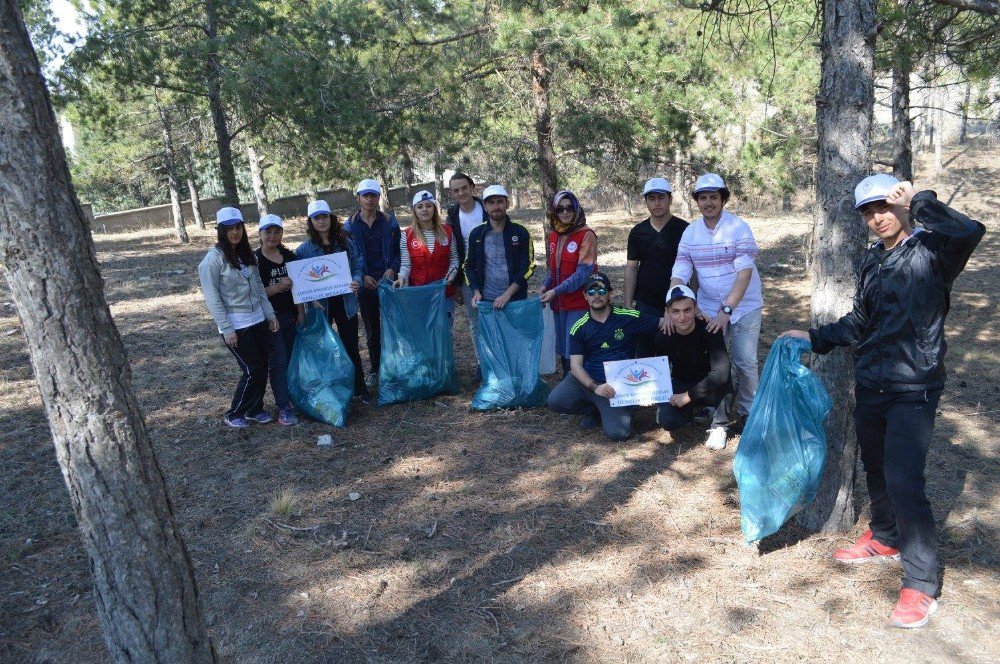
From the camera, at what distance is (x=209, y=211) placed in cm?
2698

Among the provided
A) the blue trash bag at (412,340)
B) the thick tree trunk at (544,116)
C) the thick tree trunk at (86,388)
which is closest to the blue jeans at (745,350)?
the blue trash bag at (412,340)

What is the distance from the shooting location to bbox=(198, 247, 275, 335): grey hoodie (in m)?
4.61

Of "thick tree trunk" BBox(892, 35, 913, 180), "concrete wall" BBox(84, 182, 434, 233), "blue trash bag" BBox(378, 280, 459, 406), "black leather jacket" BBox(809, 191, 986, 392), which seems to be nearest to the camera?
"black leather jacket" BBox(809, 191, 986, 392)

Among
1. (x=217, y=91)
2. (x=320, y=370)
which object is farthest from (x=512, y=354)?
(x=217, y=91)

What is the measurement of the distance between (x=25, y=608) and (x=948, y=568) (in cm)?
425

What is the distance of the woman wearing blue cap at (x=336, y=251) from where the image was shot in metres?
5.31

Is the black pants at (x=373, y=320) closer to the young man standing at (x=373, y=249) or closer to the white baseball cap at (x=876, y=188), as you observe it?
the young man standing at (x=373, y=249)

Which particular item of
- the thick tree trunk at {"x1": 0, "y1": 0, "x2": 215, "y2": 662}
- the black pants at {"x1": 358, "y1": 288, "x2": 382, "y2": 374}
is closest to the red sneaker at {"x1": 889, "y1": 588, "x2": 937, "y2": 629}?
the thick tree trunk at {"x1": 0, "y1": 0, "x2": 215, "y2": 662}

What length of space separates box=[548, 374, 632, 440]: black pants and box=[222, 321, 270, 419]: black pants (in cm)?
205

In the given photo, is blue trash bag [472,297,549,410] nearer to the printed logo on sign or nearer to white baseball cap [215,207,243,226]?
the printed logo on sign

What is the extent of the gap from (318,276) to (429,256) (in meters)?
0.88

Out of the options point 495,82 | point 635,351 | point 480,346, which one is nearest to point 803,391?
point 635,351

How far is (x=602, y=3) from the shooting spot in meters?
7.36

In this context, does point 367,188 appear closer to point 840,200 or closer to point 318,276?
point 318,276
